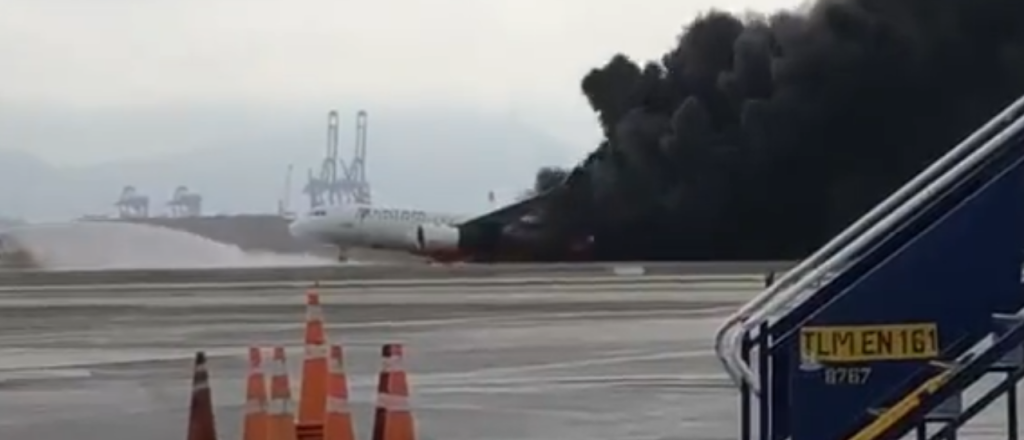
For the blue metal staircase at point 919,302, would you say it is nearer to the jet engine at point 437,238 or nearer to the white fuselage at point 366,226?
the jet engine at point 437,238

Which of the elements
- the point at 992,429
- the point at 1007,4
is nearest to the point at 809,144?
the point at 1007,4

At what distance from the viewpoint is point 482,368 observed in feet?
63.4

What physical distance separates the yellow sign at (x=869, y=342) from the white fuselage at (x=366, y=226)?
70426 mm

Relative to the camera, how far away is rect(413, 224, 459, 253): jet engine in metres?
73.8

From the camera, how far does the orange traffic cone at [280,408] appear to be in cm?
1045

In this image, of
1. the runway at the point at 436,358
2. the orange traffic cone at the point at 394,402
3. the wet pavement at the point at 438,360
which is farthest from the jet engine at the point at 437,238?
the orange traffic cone at the point at 394,402

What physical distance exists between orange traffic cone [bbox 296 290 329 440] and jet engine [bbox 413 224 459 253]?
62.0 m

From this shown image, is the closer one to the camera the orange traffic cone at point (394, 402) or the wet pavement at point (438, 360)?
the orange traffic cone at point (394, 402)

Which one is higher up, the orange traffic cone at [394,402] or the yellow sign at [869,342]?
the yellow sign at [869,342]

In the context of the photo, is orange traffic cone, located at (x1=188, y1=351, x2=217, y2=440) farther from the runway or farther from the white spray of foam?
the white spray of foam

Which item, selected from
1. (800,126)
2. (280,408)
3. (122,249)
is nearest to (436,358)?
(280,408)

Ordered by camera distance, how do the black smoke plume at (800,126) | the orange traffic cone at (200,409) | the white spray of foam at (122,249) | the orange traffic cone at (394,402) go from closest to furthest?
the orange traffic cone at (394,402), the orange traffic cone at (200,409), the black smoke plume at (800,126), the white spray of foam at (122,249)

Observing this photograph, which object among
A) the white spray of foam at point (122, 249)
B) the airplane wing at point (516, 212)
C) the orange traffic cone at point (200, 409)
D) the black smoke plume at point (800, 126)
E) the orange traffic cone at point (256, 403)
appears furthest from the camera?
the white spray of foam at point (122, 249)

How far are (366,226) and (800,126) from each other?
95.6 feet
